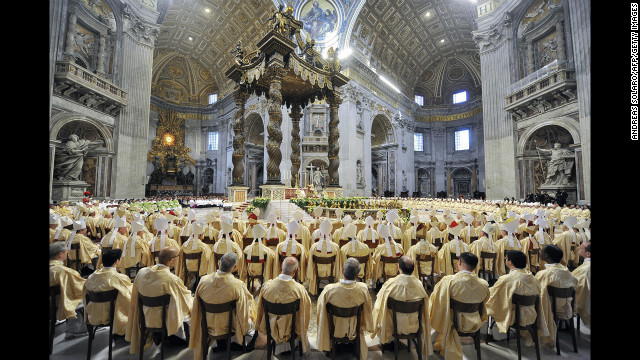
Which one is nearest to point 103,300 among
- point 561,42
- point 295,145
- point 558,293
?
point 558,293

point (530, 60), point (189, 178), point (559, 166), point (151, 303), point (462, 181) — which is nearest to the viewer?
point (151, 303)

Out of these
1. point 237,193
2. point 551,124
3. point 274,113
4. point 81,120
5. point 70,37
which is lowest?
point 237,193

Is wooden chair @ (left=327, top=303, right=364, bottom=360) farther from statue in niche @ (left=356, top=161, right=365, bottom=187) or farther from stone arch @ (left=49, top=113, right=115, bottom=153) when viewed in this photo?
statue in niche @ (left=356, top=161, right=365, bottom=187)

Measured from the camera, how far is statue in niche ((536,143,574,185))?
1157 centimetres

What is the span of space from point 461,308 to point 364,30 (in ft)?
75.2

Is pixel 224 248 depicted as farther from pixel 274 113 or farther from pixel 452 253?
pixel 274 113

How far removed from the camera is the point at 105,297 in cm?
228

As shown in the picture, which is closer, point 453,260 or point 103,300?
point 103,300

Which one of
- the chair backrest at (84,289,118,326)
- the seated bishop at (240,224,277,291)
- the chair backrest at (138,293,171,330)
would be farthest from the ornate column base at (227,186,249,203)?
the chair backrest at (138,293,171,330)

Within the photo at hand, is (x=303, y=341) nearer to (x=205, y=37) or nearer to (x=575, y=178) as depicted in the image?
(x=575, y=178)

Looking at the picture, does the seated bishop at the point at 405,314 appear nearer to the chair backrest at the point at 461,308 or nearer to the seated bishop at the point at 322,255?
the chair backrest at the point at 461,308

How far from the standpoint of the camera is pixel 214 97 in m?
27.9

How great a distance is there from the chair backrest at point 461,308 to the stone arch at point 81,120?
14573 millimetres

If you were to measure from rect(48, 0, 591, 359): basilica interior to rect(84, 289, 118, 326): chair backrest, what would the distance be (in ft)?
1.53
